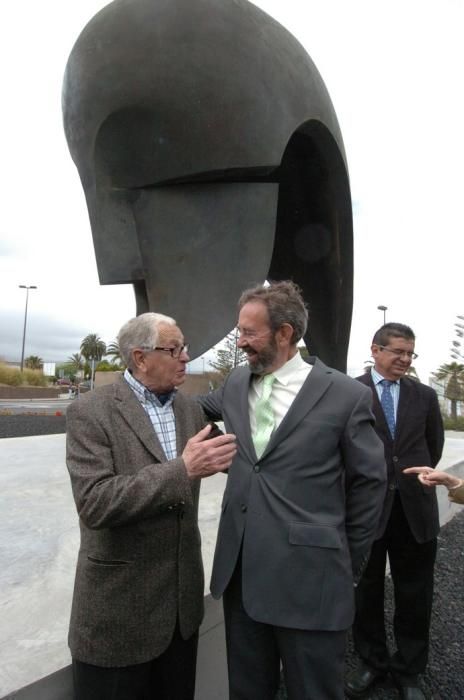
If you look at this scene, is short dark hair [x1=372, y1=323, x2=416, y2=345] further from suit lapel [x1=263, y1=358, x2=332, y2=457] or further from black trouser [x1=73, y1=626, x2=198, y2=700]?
black trouser [x1=73, y1=626, x2=198, y2=700]

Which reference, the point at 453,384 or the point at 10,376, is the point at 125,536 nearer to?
the point at 453,384

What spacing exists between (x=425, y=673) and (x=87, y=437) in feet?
7.11

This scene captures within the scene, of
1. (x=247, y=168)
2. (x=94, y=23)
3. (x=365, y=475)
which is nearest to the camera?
(x=365, y=475)

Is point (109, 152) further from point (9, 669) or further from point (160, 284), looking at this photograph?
point (9, 669)

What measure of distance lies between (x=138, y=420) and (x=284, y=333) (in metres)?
0.55

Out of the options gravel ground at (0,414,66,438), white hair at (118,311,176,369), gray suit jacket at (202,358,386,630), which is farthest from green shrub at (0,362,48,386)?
gray suit jacket at (202,358,386,630)

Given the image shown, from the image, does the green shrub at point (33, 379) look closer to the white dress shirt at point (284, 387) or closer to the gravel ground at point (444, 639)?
the gravel ground at point (444, 639)

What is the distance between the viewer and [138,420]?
144 centimetres

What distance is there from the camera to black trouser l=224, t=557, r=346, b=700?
138cm

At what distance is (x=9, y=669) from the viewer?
144 centimetres

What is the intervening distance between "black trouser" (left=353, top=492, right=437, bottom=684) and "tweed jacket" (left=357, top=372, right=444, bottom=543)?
82 mm

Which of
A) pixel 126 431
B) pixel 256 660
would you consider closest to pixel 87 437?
pixel 126 431

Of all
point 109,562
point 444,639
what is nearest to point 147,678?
point 109,562

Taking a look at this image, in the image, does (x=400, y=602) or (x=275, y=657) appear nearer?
(x=275, y=657)
